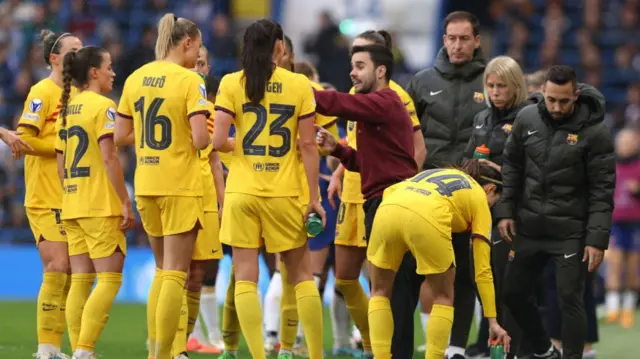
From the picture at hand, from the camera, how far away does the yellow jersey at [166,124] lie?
26.4 feet

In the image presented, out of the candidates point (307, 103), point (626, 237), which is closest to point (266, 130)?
point (307, 103)

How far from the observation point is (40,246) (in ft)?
30.9

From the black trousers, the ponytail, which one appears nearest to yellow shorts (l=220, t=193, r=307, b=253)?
the ponytail

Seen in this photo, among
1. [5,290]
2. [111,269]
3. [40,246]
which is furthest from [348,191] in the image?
[5,290]

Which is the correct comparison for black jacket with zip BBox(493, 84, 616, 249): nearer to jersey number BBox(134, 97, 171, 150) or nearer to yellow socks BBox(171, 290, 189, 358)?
yellow socks BBox(171, 290, 189, 358)

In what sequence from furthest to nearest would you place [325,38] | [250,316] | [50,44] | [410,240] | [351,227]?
[325,38], [50,44], [351,227], [250,316], [410,240]

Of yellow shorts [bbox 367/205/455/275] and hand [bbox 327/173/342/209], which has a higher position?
hand [bbox 327/173/342/209]

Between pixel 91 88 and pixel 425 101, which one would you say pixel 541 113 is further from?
pixel 91 88

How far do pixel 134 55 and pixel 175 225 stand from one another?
1167 cm

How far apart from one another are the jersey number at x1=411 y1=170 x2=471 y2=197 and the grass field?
271 centimetres

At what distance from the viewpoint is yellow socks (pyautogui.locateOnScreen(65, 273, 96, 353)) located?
8742 millimetres

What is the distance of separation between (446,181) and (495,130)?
67.3 inches

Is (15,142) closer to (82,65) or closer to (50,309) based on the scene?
(82,65)

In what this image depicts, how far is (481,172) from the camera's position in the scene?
326 inches
